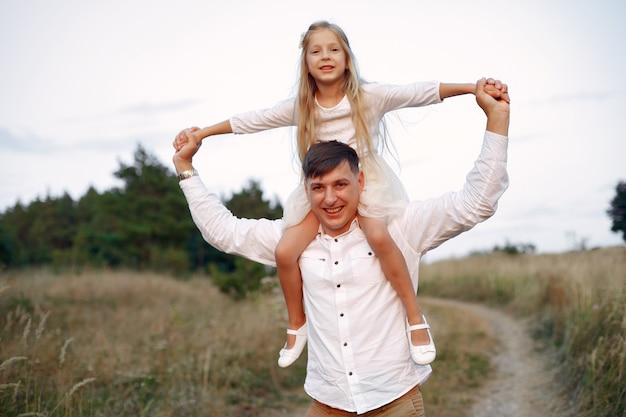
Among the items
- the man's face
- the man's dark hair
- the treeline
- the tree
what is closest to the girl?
the man's face

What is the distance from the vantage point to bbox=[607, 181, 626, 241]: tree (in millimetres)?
9414

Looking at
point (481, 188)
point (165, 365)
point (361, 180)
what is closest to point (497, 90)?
point (481, 188)

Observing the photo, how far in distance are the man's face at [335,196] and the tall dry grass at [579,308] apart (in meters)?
3.10

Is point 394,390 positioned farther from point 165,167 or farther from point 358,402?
point 165,167

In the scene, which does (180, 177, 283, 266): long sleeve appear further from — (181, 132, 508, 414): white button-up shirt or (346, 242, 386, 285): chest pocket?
(346, 242, 386, 285): chest pocket

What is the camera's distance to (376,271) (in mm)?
2961

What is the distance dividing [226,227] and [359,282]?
765 mm

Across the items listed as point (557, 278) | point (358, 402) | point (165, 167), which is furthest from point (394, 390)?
point (165, 167)

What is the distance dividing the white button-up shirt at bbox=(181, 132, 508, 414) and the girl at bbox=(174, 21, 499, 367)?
3.1 inches

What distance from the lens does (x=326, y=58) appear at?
3.70m

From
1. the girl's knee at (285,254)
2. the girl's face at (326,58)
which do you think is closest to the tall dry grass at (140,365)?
the girl's knee at (285,254)

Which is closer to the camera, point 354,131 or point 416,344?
point 416,344

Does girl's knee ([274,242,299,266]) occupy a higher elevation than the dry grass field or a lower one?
higher

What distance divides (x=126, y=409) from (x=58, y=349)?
1.38 meters
